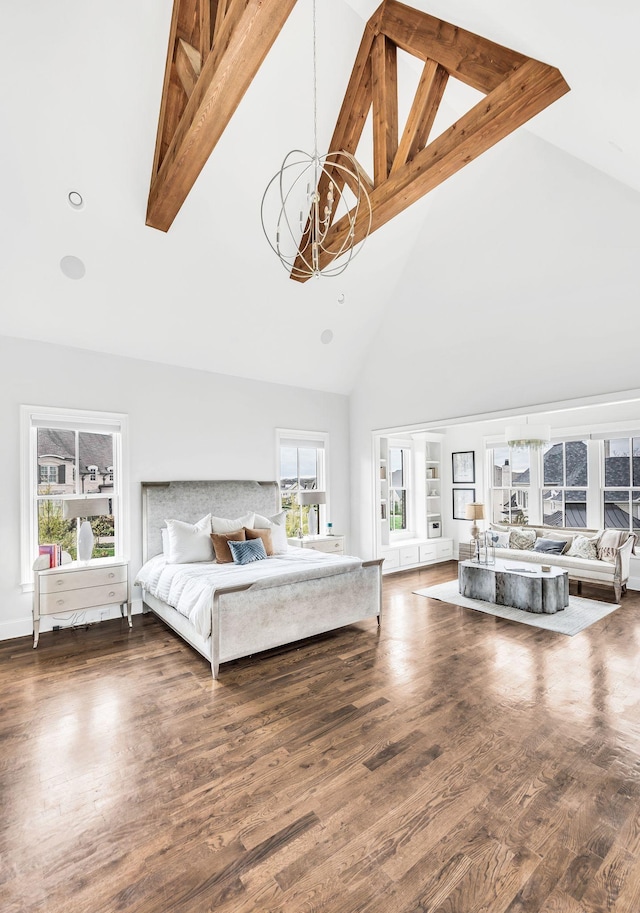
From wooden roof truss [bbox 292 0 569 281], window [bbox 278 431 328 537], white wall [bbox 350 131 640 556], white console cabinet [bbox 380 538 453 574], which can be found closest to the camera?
wooden roof truss [bbox 292 0 569 281]

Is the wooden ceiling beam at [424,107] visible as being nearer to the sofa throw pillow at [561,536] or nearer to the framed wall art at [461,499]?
the sofa throw pillow at [561,536]

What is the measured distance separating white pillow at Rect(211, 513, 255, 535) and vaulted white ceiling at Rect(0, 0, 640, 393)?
1.90m

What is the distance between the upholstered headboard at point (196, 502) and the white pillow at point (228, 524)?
323 millimetres

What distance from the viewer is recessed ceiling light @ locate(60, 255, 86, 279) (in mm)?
3873

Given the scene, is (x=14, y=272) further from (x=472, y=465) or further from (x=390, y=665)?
(x=472, y=465)

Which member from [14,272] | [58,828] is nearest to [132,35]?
[14,272]

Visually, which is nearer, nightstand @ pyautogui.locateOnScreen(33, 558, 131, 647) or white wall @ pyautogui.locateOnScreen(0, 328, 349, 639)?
nightstand @ pyautogui.locateOnScreen(33, 558, 131, 647)

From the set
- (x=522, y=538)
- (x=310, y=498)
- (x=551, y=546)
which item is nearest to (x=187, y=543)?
(x=310, y=498)

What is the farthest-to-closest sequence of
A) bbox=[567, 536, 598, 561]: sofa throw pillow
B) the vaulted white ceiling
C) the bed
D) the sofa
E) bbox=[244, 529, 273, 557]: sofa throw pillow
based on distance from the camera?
bbox=[567, 536, 598, 561]: sofa throw pillow, the sofa, bbox=[244, 529, 273, 557]: sofa throw pillow, the bed, the vaulted white ceiling

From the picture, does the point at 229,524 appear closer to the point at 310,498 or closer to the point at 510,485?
the point at 310,498

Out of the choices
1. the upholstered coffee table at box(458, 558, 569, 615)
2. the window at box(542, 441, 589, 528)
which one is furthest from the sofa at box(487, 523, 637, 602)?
the upholstered coffee table at box(458, 558, 569, 615)

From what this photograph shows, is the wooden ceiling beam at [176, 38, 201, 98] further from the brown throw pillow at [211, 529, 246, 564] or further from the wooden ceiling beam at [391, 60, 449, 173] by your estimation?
the brown throw pillow at [211, 529, 246, 564]

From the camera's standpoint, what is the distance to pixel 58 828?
76.0 inches

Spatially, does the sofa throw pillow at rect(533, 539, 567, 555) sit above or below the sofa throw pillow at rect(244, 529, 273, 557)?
below
